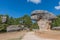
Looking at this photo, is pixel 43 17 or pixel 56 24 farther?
pixel 56 24

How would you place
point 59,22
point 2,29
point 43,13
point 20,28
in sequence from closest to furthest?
point 43,13
point 2,29
point 20,28
point 59,22

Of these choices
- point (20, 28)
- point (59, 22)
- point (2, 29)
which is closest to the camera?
point (2, 29)

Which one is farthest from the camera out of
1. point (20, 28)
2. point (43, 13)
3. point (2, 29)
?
point (20, 28)

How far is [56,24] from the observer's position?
45.6 m

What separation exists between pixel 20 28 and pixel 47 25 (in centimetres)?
1141

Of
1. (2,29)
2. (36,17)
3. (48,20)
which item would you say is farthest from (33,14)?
(2,29)

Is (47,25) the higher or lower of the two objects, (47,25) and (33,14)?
the lower

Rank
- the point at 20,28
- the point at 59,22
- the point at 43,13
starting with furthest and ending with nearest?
the point at 59,22
the point at 20,28
the point at 43,13

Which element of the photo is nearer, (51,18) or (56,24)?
(51,18)

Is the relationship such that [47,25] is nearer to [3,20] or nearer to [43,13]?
[43,13]

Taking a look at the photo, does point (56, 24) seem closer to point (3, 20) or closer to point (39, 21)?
point (3, 20)

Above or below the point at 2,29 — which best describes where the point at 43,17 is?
above

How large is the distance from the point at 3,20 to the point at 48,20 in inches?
581

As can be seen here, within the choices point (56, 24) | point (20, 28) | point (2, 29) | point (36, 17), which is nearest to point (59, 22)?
point (56, 24)
